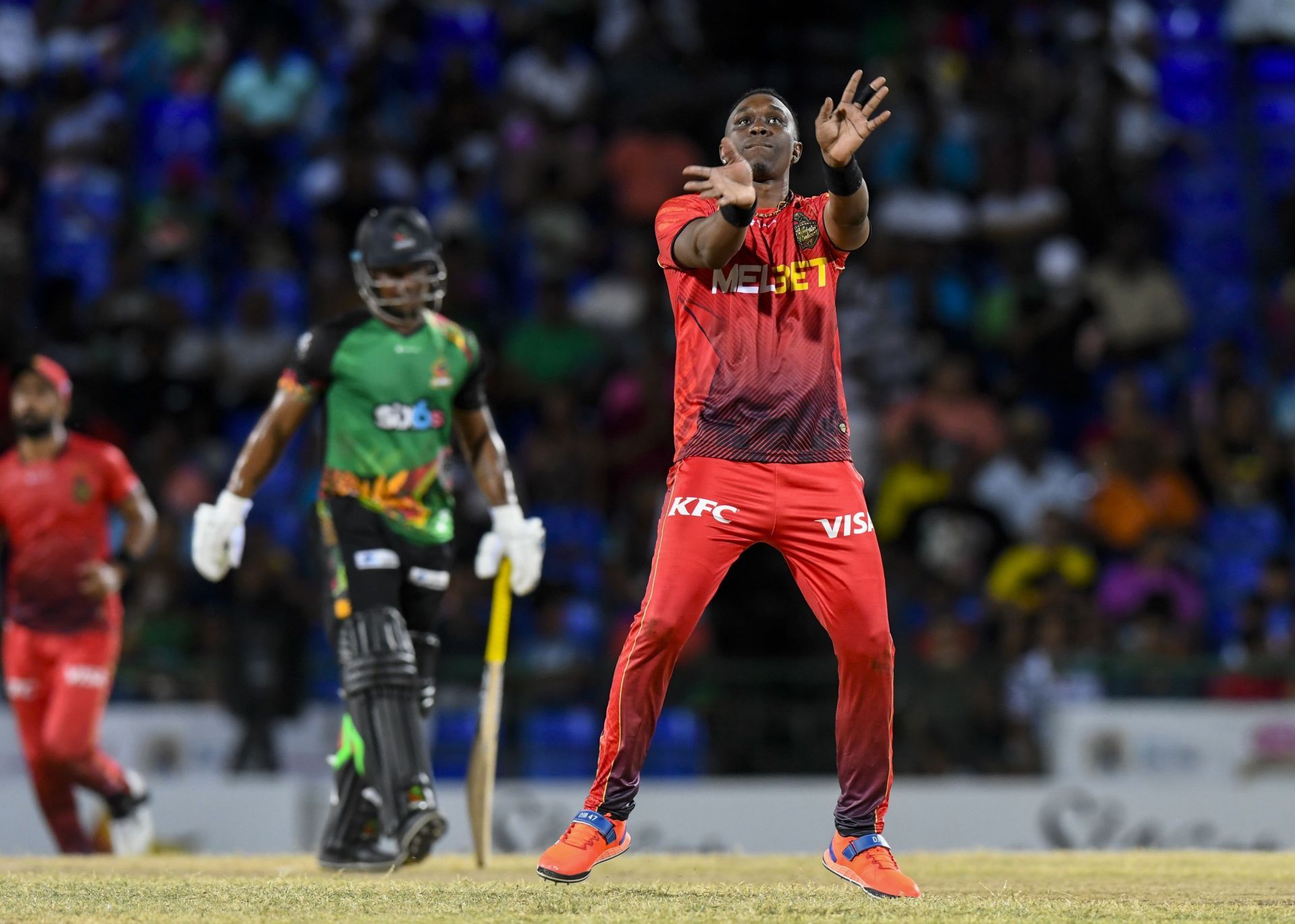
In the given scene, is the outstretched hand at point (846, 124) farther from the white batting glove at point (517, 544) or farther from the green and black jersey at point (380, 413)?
the white batting glove at point (517, 544)

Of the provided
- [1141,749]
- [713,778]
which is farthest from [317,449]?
[1141,749]

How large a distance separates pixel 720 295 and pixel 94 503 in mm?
5089

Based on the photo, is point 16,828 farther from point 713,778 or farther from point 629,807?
point 629,807

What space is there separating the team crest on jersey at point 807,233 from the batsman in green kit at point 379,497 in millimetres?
2123

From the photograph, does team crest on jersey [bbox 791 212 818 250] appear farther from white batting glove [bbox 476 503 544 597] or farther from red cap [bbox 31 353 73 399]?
red cap [bbox 31 353 73 399]

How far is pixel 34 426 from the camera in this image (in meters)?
10.0

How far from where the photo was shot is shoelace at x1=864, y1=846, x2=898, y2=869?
612 centimetres

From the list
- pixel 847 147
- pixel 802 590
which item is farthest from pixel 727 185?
pixel 802 590

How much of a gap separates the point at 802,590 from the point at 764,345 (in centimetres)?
82

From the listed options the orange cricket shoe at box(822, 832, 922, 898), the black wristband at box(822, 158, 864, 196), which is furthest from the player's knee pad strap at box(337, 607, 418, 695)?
the black wristband at box(822, 158, 864, 196)

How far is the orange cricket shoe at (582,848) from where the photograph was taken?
609cm

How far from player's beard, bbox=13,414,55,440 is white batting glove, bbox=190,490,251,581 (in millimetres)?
2433

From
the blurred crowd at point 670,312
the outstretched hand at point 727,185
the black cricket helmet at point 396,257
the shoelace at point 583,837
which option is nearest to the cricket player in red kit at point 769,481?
the shoelace at point 583,837

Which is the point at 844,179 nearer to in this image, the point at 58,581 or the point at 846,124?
the point at 846,124
